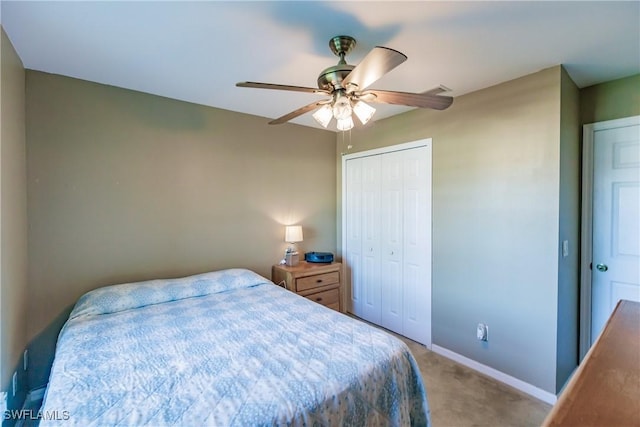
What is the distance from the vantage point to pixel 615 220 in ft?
7.25

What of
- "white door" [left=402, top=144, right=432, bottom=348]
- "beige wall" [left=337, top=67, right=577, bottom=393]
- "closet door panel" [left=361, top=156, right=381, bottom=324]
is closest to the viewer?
"beige wall" [left=337, top=67, right=577, bottom=393]

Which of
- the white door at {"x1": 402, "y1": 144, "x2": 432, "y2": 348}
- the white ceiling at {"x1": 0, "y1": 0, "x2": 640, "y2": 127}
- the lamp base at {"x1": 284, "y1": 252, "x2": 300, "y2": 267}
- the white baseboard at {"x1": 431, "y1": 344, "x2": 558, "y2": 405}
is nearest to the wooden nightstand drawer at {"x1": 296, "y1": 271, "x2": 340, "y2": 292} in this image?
the lamp base at {"x1": 284, "y1": 252, "x2": 300, "y2": 267}

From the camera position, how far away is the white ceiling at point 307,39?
1419 mm

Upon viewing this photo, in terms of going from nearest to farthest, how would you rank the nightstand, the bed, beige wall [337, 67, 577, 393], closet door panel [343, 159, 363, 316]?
1. the bed
2. beige wall [337, 67, 577, 393]
3. the nightstand
4. closet door panel [343, 159, 363, 316]

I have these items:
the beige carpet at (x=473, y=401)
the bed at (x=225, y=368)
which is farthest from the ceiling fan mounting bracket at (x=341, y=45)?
the beige carpet at (x=473, y=401)

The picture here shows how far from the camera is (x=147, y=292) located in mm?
2123

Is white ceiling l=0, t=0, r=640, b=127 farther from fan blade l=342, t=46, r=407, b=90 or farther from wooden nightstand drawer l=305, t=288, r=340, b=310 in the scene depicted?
wooden nightstand drawer l=305, t=288, r=340, b=310

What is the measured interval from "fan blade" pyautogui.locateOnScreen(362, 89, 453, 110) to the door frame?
1.58m

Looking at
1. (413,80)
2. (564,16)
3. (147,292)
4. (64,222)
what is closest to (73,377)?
(147,292)

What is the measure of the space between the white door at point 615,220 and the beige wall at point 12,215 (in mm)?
3915

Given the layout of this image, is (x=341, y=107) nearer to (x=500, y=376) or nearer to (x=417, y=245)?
(x=417, y=245)

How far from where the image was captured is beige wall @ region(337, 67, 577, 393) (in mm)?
2068

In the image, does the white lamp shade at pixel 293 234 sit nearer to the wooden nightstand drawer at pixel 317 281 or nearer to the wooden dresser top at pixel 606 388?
the wooden nightstand drawer at pixel 317 281

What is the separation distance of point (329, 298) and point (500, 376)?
5.32 ft
